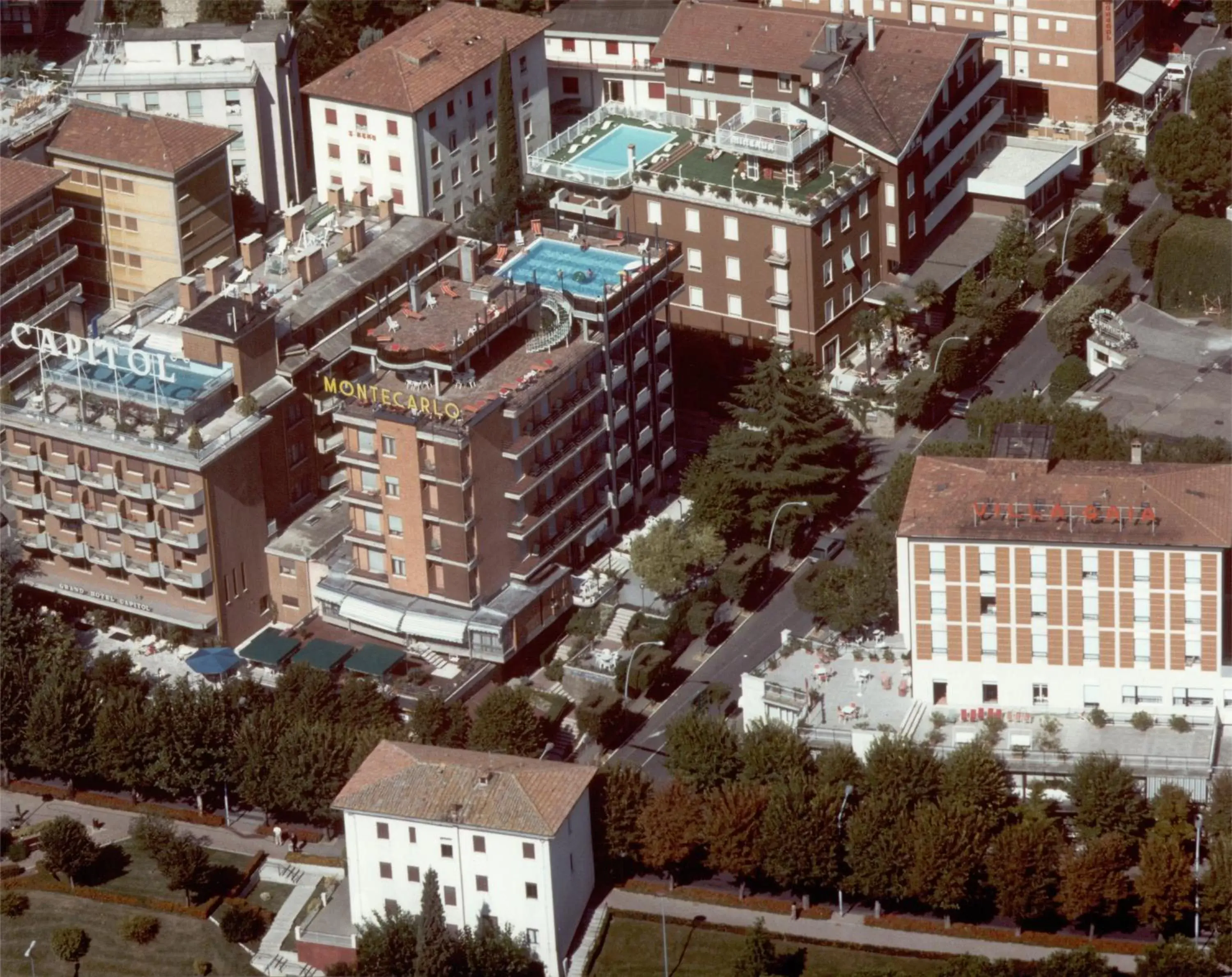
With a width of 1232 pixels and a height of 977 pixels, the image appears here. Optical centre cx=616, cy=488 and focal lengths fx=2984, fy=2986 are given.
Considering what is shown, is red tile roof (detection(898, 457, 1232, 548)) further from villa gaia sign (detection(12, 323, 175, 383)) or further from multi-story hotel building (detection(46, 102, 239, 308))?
multi-story hotel building (detection(46, 102, 239, 308))

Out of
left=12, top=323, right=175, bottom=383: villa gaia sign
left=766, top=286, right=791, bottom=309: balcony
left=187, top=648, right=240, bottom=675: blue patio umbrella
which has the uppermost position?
left=12, top=323, right=175, bottom=383: villa gaia sign

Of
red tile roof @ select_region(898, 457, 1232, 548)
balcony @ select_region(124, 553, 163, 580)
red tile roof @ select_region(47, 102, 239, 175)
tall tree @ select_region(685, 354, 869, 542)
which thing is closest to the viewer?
red tile roof @ select_region(898, 457, 1232, 548)

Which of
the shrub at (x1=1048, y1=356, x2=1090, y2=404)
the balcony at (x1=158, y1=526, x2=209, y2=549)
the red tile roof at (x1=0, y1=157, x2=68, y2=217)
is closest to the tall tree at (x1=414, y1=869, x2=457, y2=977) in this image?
the balcony at (x1=158, y1=526, x2=209, y2=549)

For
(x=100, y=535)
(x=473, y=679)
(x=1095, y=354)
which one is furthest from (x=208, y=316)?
(x=1095, y=354)

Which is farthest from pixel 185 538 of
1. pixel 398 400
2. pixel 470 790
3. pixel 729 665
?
pixel 729 665

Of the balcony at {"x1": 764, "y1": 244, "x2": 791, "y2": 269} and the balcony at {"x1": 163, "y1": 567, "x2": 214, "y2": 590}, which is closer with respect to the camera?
the balcony at {"x1": 163, "y1": 567, "x2": 214, "y2": 590}

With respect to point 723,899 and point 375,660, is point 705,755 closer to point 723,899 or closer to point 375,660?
point 723,899

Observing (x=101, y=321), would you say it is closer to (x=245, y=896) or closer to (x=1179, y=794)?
(x=245, y=896)

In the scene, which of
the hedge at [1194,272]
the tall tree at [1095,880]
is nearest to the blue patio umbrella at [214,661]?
the tall tree at [1095,880]
